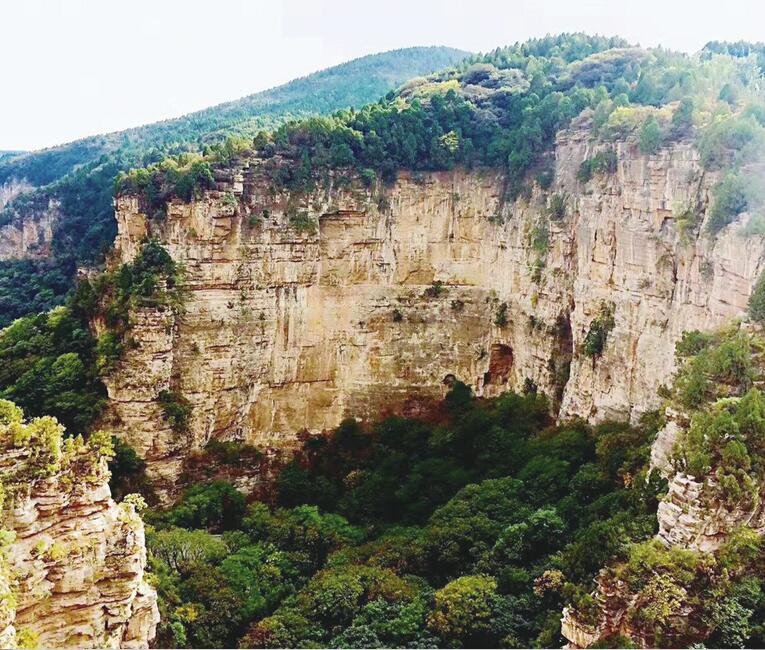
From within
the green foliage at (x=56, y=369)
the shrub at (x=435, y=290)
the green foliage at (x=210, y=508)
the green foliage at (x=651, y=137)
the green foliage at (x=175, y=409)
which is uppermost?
the green foliage at (x=651, y=137)

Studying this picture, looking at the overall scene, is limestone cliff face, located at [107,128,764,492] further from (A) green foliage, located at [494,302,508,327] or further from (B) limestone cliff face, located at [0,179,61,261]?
(B) limestone cliff face, located at [0,179,61,261]

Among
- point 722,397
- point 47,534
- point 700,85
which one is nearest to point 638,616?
point 722,397

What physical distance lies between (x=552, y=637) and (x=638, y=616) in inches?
145

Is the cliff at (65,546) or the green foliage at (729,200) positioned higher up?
the green foliage at (729,200)

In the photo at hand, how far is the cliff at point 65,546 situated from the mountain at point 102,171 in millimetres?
43431

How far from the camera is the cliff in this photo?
54.2 ft

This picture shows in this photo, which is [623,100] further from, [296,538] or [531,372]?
[296,538]

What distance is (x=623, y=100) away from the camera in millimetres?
35969

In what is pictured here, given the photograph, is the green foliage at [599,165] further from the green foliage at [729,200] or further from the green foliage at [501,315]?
the green foliage at [501,315]

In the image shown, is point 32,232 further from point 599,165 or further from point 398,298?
point 599,165

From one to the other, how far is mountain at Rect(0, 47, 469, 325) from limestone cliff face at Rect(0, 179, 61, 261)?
3.6 inches

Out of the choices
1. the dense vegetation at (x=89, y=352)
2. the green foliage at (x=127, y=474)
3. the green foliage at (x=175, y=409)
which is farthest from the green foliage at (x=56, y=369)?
the green foliage at (x=175, y=409)

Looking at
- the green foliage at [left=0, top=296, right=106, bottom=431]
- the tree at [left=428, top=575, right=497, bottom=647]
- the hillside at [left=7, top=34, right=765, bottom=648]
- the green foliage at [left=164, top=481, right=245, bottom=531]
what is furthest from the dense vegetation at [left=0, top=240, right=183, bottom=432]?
the tree at [left=428, top=575, right=497, bottom=647]

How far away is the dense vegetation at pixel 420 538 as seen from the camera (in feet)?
82.4
